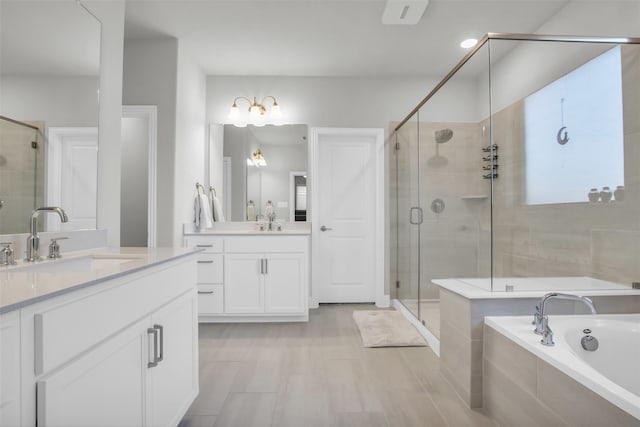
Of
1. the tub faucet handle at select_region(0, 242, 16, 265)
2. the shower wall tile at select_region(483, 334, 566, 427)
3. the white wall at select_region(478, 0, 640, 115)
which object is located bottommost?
the shower wall tile at select_region(483, 334, 566, 427)

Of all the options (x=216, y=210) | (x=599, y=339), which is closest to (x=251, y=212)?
(x=216, y=210)

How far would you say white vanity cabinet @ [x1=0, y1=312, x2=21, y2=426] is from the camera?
2.24ft

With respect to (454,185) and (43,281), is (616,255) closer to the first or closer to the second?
(454,185)

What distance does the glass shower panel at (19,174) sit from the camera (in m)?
1.36

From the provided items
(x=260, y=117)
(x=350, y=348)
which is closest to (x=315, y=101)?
(x=260, y=117)

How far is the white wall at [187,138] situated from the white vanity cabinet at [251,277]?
290mm

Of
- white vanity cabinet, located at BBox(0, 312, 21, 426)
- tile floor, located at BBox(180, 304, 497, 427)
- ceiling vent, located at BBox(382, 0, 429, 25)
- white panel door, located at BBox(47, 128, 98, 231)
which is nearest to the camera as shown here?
white vanity cabinet, located at BBox(0, 312, 21, 426)

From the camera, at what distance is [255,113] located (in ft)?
12.3

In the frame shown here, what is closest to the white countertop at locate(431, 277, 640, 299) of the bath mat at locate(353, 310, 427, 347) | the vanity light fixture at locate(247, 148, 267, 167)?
the bath mat at locate(353, 310, 427, 347)

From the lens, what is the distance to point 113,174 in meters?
2.09

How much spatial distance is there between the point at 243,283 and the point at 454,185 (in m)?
2.02

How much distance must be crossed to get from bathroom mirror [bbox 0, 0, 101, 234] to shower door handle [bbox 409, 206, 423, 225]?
2473 millimetres

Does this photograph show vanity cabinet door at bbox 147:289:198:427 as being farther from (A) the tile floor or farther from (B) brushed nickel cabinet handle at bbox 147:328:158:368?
(A) the tile floor

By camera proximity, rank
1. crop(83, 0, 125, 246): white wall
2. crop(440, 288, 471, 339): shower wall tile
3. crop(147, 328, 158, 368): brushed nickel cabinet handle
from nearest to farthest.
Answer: crop(147, 328, 158, 368): brushed nickel cabinet handle → crop(440, 288, 471, 339): shower wall tile → crop(83, 0, 125, 246): white wall
